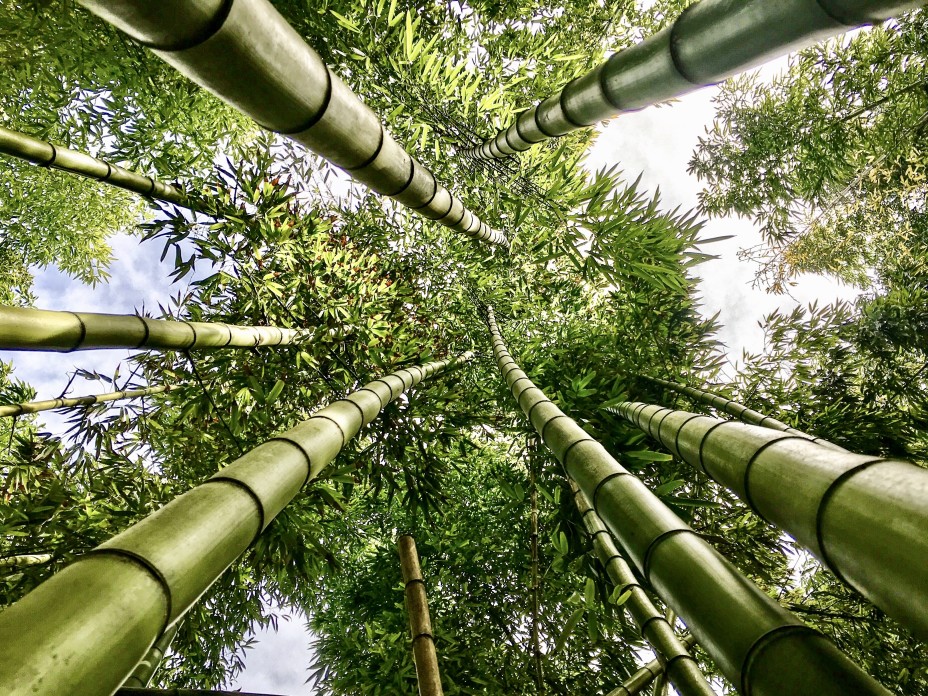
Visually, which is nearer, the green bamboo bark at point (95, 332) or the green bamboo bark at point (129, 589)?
the green bamboo bark at point (129, 589)

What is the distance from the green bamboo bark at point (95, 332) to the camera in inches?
68.0

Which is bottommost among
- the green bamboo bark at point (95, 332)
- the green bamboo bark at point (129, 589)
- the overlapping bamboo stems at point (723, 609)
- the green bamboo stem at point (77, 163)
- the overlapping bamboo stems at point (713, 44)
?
the overlapping bamboo stems at point (723, 609)

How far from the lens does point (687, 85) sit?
124cm

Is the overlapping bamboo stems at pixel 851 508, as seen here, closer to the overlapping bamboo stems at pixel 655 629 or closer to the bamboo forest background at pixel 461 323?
the overlapping bamboo stems at pixel 655 629

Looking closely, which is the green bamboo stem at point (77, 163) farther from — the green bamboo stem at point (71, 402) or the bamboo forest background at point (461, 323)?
the green bamboo stem at point (71, 402)

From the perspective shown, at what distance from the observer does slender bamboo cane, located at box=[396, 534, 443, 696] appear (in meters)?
1.45

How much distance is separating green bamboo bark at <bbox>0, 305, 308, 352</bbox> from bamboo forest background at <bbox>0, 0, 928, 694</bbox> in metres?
0.33

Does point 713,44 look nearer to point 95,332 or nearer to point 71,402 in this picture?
point 95,332

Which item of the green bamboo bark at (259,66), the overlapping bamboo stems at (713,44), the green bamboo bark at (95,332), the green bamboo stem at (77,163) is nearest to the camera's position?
the green bamboo bark at (259,66)

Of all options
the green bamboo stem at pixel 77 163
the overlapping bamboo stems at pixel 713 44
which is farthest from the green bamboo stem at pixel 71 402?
the overlapping bamboo stems at pixel 713 44

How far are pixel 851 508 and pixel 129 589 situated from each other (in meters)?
1.07

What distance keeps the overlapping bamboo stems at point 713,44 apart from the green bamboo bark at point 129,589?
1487 millimetres

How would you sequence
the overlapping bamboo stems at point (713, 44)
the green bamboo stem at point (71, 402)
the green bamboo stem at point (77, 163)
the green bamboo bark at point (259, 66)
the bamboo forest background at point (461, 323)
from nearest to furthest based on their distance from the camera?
the green bamboo bark at point (259, 66) → the overlapping bamboo stems at point (713, 44) → the green bamboo stem at point (77, 163) → the green bamboo stem at point (71, 402) → the bamboo forest background at point (461, 323)

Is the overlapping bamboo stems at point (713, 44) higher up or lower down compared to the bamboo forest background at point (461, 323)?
lower down
